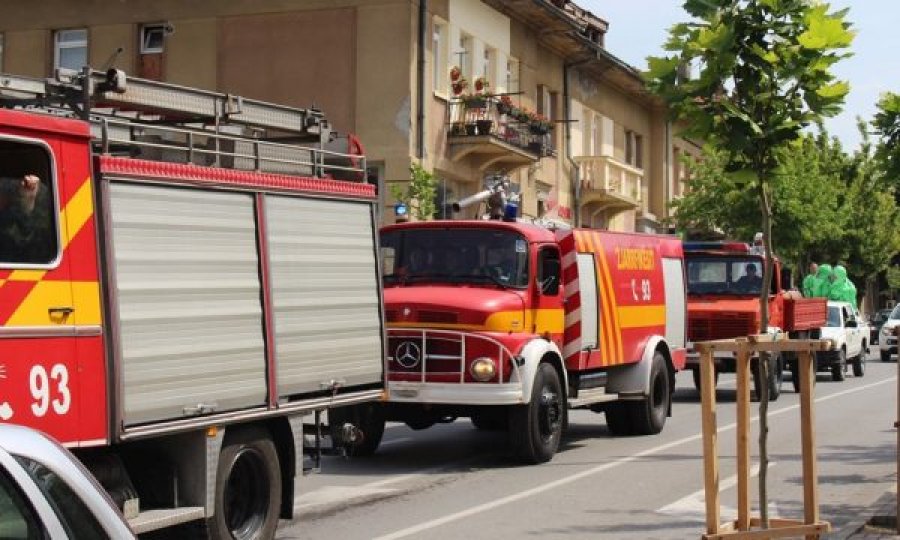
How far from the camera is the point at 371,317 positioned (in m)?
10.6

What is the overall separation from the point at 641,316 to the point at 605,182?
25573mm

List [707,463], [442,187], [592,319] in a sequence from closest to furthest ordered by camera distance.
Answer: [707,463] < [592,319] < [442,187]

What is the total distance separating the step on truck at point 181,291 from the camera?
Answer: 24.4 ft

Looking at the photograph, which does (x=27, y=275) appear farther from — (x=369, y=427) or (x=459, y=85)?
(x=459, y=85)

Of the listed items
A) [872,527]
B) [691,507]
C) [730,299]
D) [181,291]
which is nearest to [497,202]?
[691,507]

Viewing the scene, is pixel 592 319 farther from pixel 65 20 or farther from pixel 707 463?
pixel 65 20

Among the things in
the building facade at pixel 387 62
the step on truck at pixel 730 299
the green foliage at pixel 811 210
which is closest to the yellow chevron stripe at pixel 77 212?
the step on truck at pixel 730 299

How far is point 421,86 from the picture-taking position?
3158 centimetres

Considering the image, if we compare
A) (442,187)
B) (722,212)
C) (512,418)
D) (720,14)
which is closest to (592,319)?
(512,418)

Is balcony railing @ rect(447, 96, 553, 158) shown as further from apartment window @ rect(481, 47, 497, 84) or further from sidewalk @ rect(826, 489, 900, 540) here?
sidewalk @ rect(826, 489, 900, 540)

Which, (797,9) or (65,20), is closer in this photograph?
(797,9)

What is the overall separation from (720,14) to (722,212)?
39.5 meters

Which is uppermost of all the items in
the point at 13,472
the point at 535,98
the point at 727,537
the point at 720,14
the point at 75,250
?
the point at 535,98

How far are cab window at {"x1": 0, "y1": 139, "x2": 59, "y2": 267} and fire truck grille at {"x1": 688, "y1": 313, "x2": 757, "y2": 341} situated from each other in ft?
58.1
